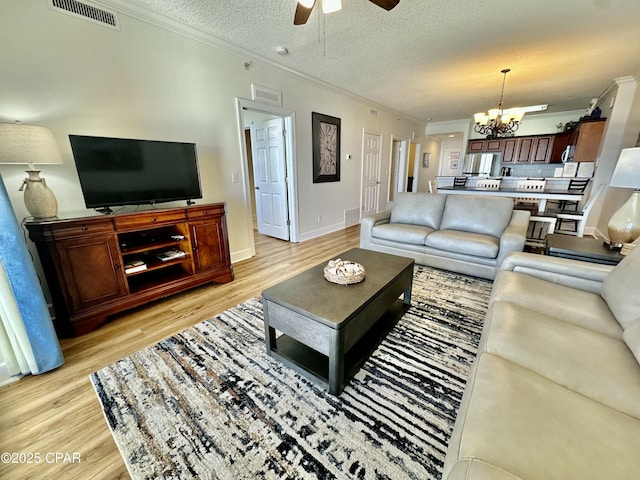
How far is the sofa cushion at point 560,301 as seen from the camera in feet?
4.11

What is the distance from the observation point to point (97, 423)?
4.21 feet

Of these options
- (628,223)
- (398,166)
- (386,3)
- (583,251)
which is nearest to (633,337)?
(583,251)

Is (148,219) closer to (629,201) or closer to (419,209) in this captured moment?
(419,209)

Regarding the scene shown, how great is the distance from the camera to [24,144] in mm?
1632

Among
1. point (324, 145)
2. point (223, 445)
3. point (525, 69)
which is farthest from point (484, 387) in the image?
point (525, 69)

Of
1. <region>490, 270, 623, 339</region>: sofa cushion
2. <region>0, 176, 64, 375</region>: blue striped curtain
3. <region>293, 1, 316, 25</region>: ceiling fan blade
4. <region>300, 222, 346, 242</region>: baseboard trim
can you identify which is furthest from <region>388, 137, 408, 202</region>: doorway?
Answer: <region>0, 176, 64, 375</region>: blue striped curtain

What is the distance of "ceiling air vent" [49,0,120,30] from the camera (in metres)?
1.94

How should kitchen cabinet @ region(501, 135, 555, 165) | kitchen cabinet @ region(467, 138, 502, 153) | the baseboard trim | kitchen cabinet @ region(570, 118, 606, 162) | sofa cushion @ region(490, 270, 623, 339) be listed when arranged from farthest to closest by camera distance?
kitchen cabinet @ region(467, 138, 502, 153)
kitchen cabinet @ region(501, 135, 555, 165)
kitchen cabinet @ region(570, 118, 606, 162)
the baseboard trim
sofa cushion @ region(490, 270, 623, 339)

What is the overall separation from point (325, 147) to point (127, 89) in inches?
113

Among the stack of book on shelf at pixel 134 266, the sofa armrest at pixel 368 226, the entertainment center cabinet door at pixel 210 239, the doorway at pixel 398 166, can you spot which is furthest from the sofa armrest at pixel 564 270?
the doorway at pixel 398 166

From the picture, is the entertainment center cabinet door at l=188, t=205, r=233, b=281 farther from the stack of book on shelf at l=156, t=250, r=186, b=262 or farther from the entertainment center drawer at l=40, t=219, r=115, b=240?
the entertainment center drawer at l=40, t=219, r=115, b=240

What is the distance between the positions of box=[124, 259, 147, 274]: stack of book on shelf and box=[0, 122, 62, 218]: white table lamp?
1.98 feet

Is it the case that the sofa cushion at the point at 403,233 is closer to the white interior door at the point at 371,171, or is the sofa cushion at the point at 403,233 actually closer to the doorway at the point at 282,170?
the doorway at the point at 282,170

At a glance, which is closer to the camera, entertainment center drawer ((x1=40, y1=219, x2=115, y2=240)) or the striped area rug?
the striped area rug
